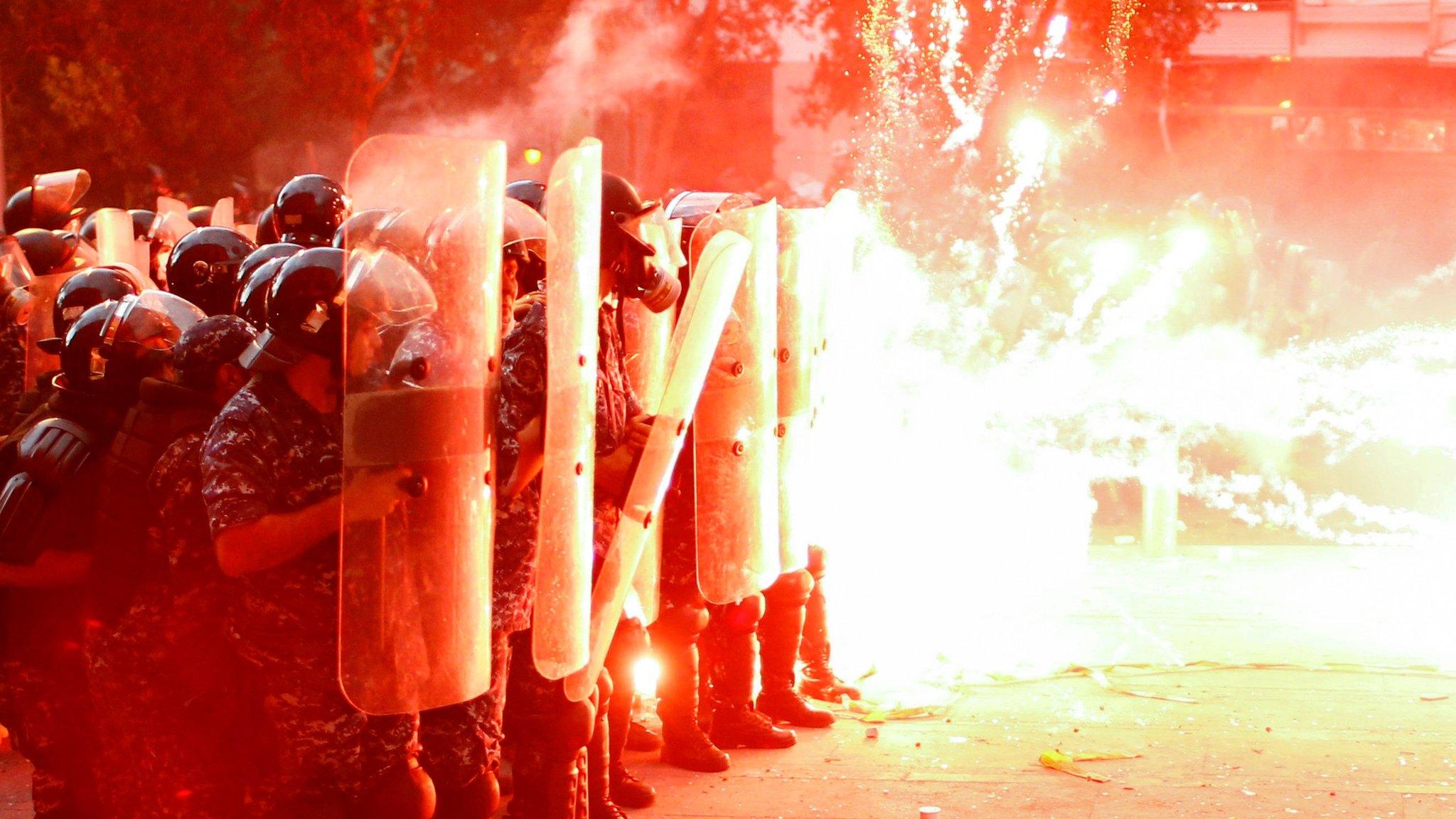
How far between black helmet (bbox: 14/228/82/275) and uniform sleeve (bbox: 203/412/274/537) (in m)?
3.63

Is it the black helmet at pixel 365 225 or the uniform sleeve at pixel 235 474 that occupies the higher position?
the black helmet at pixel 365 225

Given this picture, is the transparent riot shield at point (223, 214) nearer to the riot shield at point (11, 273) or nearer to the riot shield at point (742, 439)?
the riot shield at point (11, 273)

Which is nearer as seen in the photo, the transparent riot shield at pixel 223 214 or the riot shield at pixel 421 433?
the riot shield at pixel 421 433

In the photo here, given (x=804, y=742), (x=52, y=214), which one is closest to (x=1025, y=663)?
→ (x=804, y=742)

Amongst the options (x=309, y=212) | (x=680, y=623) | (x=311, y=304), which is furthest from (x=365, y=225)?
(x=309, y=212)

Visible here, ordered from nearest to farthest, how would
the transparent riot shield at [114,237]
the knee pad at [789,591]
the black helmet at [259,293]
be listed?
1. the black helmet at [259,293]
2. the knee pad at [789,591]
3. the transparent riot shield at [114,237]

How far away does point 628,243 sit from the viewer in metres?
4.41

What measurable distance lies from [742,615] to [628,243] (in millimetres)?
1745

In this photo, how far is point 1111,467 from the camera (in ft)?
36.4

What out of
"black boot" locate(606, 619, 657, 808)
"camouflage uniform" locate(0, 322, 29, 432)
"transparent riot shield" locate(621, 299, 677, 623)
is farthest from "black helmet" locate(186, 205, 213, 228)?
"black boot" locate(606, 619, 657, 808)

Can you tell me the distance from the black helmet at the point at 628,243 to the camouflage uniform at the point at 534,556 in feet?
0.57

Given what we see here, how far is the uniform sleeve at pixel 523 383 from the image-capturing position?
13.3 feet

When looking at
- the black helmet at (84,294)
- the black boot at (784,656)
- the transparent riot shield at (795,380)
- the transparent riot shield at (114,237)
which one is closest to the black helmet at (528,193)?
the transparent riot shield at (795,380)

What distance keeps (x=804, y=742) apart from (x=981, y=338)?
6972 millimetres
